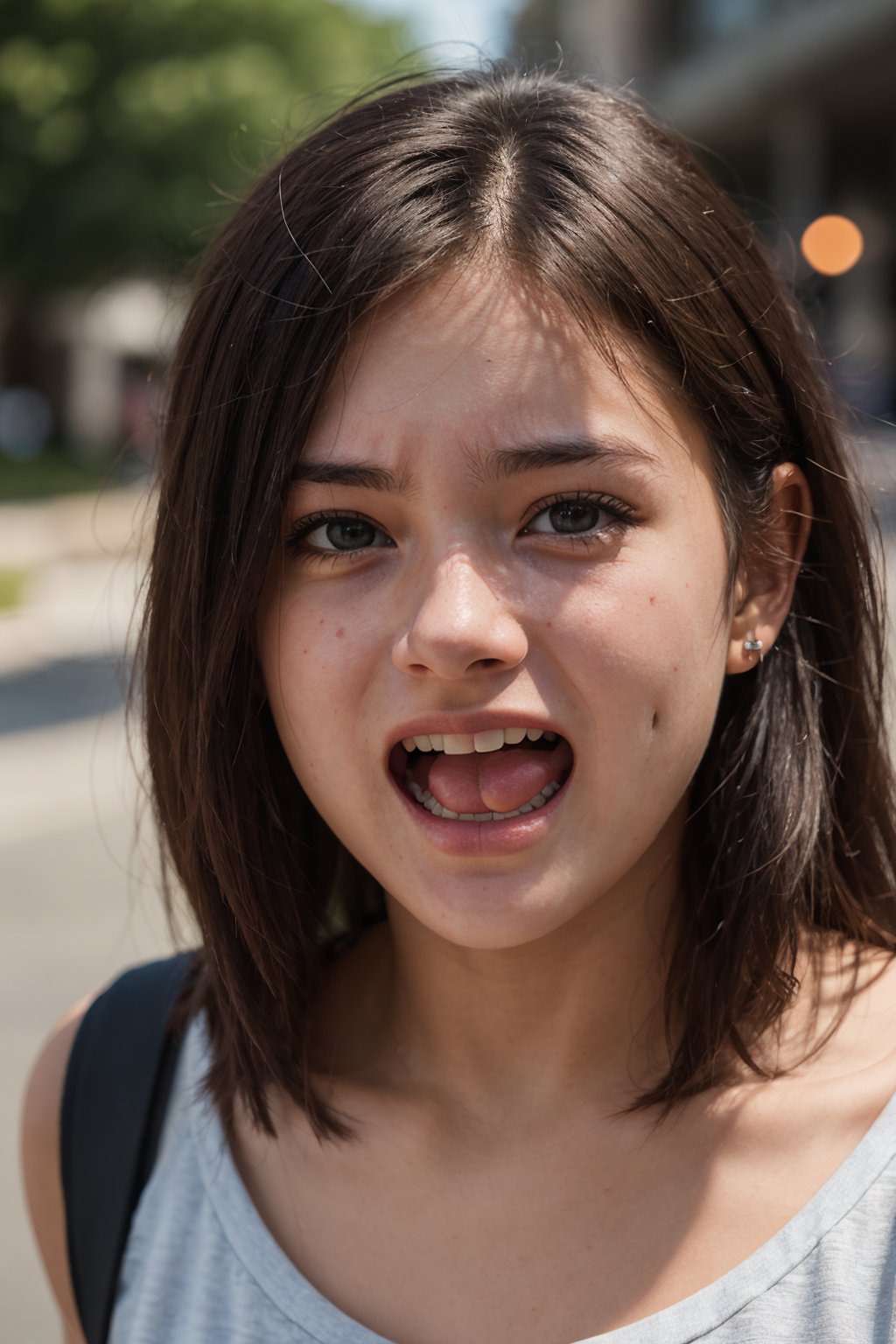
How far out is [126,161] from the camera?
25875 mm

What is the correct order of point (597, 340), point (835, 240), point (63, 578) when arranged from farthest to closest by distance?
point (835, 240), point (63, 578), point (597, 340)

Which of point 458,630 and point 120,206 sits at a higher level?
point 120,206

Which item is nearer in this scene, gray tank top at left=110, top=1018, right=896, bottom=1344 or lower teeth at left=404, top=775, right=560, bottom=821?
gray tank top at left=110, top=1018, right=896, bottom=1344

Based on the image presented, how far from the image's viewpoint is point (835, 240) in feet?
55.5

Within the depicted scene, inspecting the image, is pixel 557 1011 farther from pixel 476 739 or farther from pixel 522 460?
pixel 522 460

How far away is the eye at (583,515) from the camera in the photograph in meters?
1.47

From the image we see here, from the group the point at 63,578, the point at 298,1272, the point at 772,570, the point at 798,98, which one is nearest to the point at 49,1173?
the point at 298,1272

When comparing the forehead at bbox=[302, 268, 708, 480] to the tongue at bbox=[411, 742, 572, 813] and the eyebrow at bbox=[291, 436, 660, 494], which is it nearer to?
the eyebrow at bbox=[291, 436, 660, 494]

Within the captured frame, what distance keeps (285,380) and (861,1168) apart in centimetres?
101

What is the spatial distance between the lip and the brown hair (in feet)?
0.90

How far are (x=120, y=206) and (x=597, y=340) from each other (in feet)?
85.7

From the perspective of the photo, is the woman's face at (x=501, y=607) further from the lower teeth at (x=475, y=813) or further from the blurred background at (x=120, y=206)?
the blurred background at (x=120, y=206)

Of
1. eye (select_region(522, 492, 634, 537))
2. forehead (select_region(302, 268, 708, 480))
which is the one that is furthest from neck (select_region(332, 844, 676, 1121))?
forehead (select_region(302, 268, 708, 480))

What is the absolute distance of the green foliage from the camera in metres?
24.8
